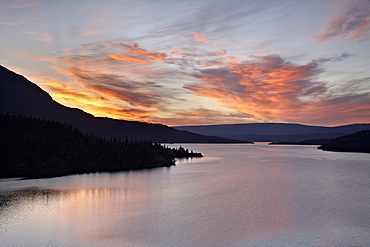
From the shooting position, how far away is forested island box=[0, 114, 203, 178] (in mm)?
82463

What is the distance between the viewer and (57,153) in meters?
92.9

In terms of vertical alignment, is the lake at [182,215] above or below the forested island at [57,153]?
below

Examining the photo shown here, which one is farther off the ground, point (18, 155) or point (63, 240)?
point (18, 155)

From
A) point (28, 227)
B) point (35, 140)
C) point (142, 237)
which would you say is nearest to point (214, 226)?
point (142, 237)

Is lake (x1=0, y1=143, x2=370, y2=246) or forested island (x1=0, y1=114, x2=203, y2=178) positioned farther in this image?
forested island (x1=0, y1=114, x2=203, y2=178)

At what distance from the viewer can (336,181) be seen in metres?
65.8

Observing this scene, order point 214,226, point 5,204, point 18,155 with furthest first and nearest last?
point 18,155 < point 5,204 < point 214,226

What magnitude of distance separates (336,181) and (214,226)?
46.1 meters

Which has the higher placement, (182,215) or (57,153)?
(57,153)

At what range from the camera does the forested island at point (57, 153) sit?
82463 mm

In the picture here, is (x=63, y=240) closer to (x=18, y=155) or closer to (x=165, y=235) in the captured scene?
(x=165, y=235)

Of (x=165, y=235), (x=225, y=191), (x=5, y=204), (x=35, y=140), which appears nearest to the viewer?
(x=165, y=235)

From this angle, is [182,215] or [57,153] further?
[57,153]

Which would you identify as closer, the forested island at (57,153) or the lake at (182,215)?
the lake at (182,215)
